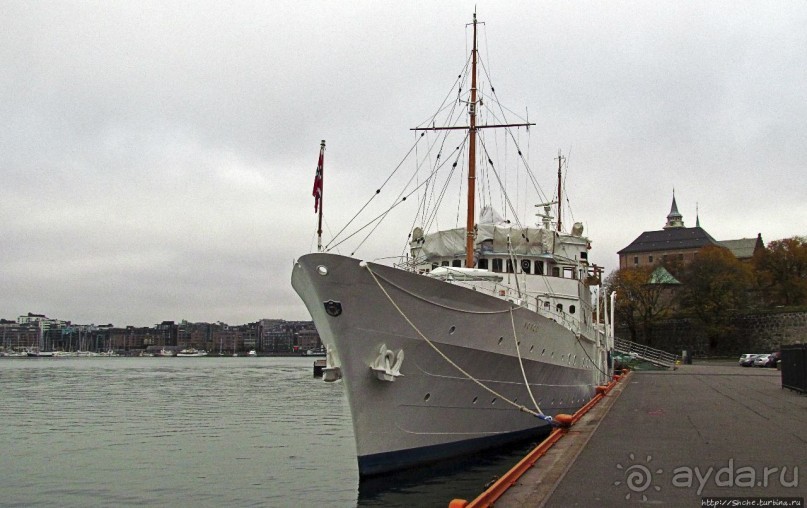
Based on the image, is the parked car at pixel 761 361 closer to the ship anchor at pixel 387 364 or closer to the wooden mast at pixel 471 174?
the wooden mast at pixel 471 174

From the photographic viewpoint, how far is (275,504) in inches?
464

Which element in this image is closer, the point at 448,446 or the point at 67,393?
the point at 448,446

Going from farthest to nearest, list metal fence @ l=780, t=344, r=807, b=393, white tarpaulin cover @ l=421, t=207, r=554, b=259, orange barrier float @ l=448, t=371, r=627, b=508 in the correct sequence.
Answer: metal fence @ l=780, t=344, r=807, b=393, white tarpaulin cover @ l=421, t=207, r=554, b=259, orange barrier float @ l=448, t=371, r=627, b=508

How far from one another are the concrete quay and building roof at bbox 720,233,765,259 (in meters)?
102

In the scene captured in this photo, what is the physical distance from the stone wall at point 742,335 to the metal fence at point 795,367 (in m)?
41.9

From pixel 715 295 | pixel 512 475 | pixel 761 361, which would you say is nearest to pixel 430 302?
pixel 512 475

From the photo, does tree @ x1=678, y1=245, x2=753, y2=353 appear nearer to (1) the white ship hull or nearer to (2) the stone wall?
(2) the stone wall

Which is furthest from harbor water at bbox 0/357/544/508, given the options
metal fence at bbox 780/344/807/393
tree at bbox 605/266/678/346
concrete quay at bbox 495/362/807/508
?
tree at bbox 605/266/678/346

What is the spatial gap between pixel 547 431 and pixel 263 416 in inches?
477

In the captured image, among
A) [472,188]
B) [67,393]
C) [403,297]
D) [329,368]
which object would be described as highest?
Result: [472,188]

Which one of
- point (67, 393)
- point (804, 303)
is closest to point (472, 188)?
point (67, 393)

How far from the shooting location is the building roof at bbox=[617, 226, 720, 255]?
111 meters

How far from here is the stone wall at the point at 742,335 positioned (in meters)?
63.5

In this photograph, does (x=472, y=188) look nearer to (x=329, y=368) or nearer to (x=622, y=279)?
(x=329, y=368)
